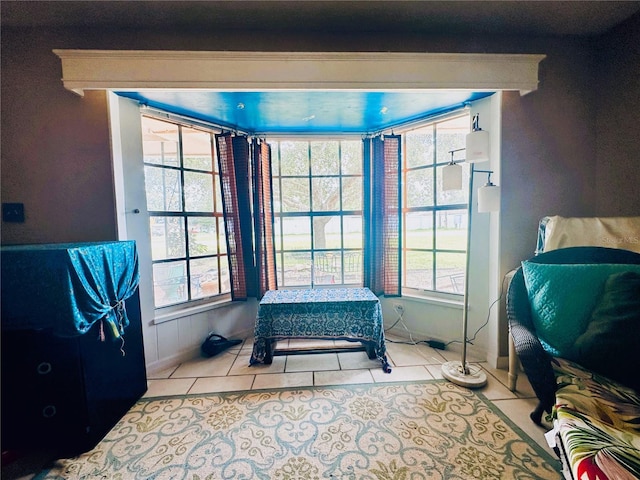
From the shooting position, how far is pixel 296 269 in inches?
118

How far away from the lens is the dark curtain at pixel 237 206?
2.52 m

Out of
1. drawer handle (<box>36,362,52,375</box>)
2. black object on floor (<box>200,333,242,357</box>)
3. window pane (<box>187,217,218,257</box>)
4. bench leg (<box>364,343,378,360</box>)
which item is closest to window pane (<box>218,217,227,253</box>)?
window pane (<box>187,217,218,257</box>)

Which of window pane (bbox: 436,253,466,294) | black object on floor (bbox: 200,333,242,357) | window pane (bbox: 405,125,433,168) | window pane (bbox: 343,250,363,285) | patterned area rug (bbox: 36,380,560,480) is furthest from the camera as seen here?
window pane (bbox: 343,250,363,285)

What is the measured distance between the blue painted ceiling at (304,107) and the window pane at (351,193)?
1.90 ft

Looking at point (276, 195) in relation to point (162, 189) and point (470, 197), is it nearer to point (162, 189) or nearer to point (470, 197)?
point (162, 189)

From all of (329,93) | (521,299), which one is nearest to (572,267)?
(521,299)

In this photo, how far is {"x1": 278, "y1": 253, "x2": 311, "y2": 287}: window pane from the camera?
2975 mm

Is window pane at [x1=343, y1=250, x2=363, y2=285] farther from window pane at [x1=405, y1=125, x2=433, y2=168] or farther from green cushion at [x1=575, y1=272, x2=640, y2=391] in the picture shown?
green cushion at [x1=575, y1=272, x2=640, y2=391]

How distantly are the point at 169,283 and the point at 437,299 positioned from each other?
105 inches

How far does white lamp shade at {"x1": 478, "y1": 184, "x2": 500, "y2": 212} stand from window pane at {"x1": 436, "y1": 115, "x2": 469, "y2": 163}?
891 mm

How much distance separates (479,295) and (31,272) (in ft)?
10.1

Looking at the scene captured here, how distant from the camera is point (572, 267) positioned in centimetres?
140

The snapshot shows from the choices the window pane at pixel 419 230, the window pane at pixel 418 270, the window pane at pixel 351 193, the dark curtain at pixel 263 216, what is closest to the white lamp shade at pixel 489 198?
the window pane at pixel 419 230

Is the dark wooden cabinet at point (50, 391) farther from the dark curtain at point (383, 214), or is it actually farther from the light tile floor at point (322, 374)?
the dark curtain at point (383, 214)
